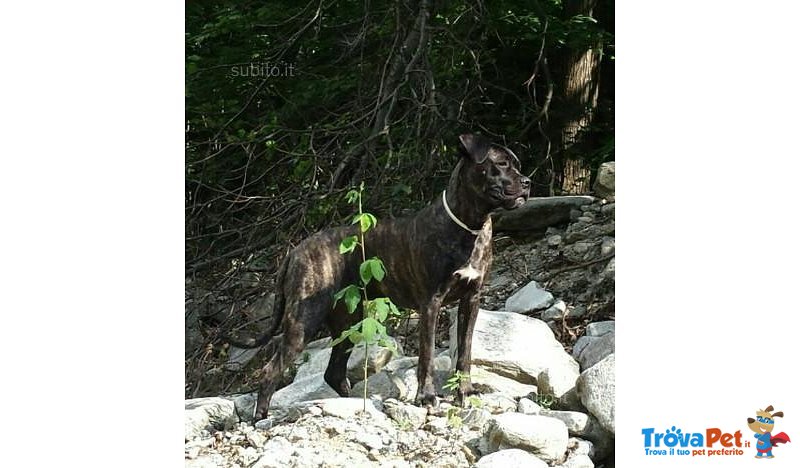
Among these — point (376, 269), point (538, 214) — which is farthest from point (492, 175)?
point (538, 214)

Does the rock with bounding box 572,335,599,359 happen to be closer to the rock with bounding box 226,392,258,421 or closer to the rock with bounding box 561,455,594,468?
the rock with bounding box 561,455,594,468

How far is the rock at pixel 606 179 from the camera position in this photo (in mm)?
6027

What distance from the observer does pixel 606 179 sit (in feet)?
19.9

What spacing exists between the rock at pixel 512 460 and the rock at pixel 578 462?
6.2 inches

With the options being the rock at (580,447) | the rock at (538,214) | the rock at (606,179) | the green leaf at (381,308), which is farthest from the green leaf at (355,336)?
the rock at (606,179)

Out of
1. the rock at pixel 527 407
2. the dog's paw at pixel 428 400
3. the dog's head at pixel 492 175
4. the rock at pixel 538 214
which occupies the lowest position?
the rock at pixel 527 407

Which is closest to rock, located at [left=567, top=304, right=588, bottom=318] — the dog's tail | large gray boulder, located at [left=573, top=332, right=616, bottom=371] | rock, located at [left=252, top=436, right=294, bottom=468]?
large gray boulder, located at [left=573, top=332, right=616, bottom=371]

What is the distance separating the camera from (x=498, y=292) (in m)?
6.10

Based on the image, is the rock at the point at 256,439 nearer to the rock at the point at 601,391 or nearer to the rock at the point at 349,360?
the rock at the point at 349,360

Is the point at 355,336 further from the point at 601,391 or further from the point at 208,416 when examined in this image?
the point at 601,391

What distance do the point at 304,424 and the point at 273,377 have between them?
0.31 m
